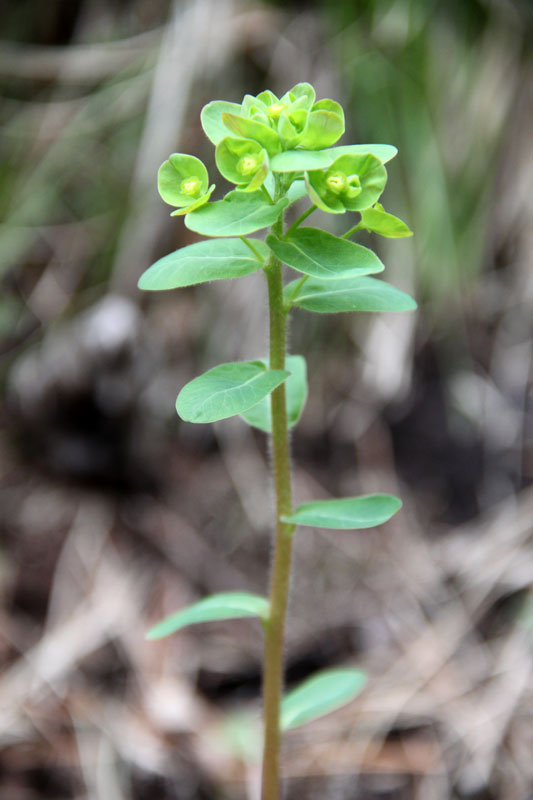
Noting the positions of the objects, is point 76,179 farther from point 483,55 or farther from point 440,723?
point 440,723

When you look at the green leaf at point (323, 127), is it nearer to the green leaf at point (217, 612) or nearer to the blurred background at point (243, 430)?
the green leaf at point (217, 612)

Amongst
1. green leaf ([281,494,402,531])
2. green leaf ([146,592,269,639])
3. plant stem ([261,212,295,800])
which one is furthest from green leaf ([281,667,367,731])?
green leaf ([281,494,402,531])

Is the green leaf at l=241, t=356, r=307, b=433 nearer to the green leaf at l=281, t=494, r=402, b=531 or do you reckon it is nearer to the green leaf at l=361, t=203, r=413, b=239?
the green leaf at l=281, t=494, r=402, b=531

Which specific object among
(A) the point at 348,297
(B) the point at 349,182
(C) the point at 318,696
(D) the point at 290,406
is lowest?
(C) the point at 318,696

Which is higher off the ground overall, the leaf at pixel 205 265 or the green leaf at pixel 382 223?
the green leaf at pixel 382 223

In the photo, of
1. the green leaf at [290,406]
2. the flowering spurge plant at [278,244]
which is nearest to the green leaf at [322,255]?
the flowering spurge plant at [278,244]

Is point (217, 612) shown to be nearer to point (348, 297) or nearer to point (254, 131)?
point (348, 297)

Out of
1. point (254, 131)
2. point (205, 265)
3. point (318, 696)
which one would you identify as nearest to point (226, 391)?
point (205, 265)

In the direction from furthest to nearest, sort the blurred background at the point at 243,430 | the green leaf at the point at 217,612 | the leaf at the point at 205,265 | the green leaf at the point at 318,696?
the blurred background at the point at 243,430 → the green leaf at the point at 318,696 → the green leaf at the point at 217,612 → the leaf at the point at 205,265

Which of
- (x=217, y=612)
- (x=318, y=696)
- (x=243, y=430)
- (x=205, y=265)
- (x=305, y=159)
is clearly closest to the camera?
(x=305, y=159)

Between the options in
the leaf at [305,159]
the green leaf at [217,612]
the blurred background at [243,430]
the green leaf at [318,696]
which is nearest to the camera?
the leaf at [305,159]
